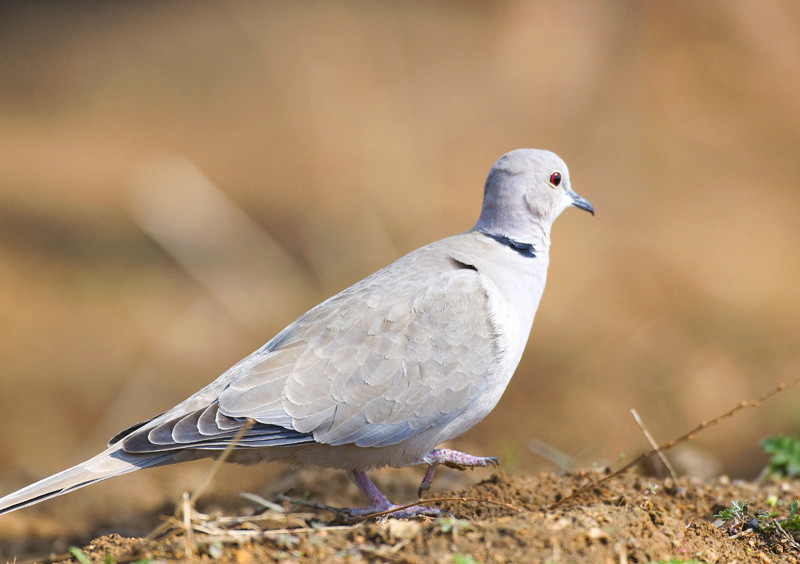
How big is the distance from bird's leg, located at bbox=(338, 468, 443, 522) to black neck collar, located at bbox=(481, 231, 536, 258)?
1.44m

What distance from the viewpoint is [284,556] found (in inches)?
114

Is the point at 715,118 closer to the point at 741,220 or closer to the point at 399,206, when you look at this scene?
the point at 741,220

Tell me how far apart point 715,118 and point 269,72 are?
837 cm

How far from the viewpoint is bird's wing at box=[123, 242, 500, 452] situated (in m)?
3.75

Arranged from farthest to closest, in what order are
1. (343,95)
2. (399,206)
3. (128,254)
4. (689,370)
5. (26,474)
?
(343,95) → (399,206) → (128,254) → (689,370) → (26,474)

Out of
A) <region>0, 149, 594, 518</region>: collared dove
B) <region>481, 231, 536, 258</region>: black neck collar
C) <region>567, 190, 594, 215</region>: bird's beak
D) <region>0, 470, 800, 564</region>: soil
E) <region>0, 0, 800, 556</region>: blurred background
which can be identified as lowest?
<region>0, 470, 800, 564</region>: soil

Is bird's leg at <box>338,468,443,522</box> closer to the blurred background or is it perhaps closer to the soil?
the soil

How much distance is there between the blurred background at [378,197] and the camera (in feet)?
26.5

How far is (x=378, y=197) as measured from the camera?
39.0 feet

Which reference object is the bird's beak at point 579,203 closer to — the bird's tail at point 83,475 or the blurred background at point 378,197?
the blurred background at point 378,197

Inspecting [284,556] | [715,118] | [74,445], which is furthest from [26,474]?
[715,118]

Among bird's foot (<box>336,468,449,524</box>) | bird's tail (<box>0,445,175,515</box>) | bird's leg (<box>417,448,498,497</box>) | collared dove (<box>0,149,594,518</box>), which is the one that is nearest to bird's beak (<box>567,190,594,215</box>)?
collared dove (<box>0,149,594,518</box>)

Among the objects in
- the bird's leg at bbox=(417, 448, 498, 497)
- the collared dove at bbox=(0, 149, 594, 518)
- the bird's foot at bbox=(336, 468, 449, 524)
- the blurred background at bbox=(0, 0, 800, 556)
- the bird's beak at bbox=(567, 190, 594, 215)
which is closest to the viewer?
the collared dove at bbox=(0, 149, 594, 518)

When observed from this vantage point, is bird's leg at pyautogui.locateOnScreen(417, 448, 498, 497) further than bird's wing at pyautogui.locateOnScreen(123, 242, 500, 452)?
Yes
